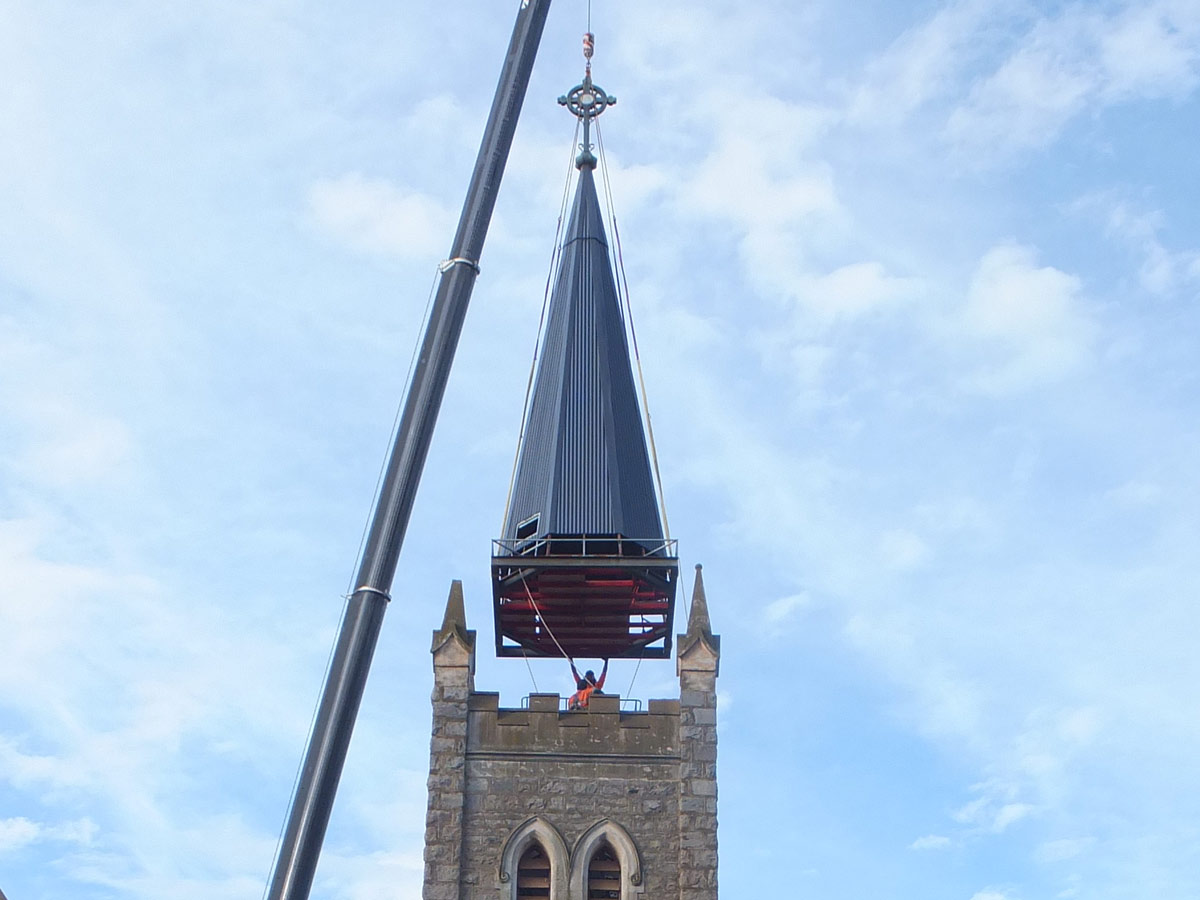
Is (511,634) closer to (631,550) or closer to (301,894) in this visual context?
(631,550)

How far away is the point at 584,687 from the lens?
3341cm

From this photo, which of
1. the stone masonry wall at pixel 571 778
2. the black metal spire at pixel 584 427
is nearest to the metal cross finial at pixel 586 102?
the black metal spire at pixel 584 427

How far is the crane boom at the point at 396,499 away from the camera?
23797mm

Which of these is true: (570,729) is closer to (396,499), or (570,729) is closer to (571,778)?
(571,778)

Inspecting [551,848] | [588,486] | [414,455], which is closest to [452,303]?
[414,455]

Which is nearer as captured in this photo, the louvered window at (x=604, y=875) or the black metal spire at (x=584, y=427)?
the louvered window at (x=604, y=875)

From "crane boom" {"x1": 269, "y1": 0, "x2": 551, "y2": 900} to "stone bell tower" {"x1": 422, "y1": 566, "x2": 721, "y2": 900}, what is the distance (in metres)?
5.79

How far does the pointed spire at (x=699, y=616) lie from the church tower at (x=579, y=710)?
0.02 meters

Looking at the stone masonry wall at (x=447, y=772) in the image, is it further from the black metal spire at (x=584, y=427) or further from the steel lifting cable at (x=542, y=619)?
the black metal spire at (x=584, y=427)

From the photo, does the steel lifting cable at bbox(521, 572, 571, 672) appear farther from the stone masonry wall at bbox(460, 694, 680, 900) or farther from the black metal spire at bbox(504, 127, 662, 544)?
the stone masonry wall at bbox(460, 694, 680, 900)

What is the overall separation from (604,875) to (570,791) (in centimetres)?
136

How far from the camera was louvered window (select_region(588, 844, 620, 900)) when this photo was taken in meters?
30.6

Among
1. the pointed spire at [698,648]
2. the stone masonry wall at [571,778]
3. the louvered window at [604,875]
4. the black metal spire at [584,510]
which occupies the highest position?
the black metal spire at [584,510]

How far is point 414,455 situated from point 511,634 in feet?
29.2
